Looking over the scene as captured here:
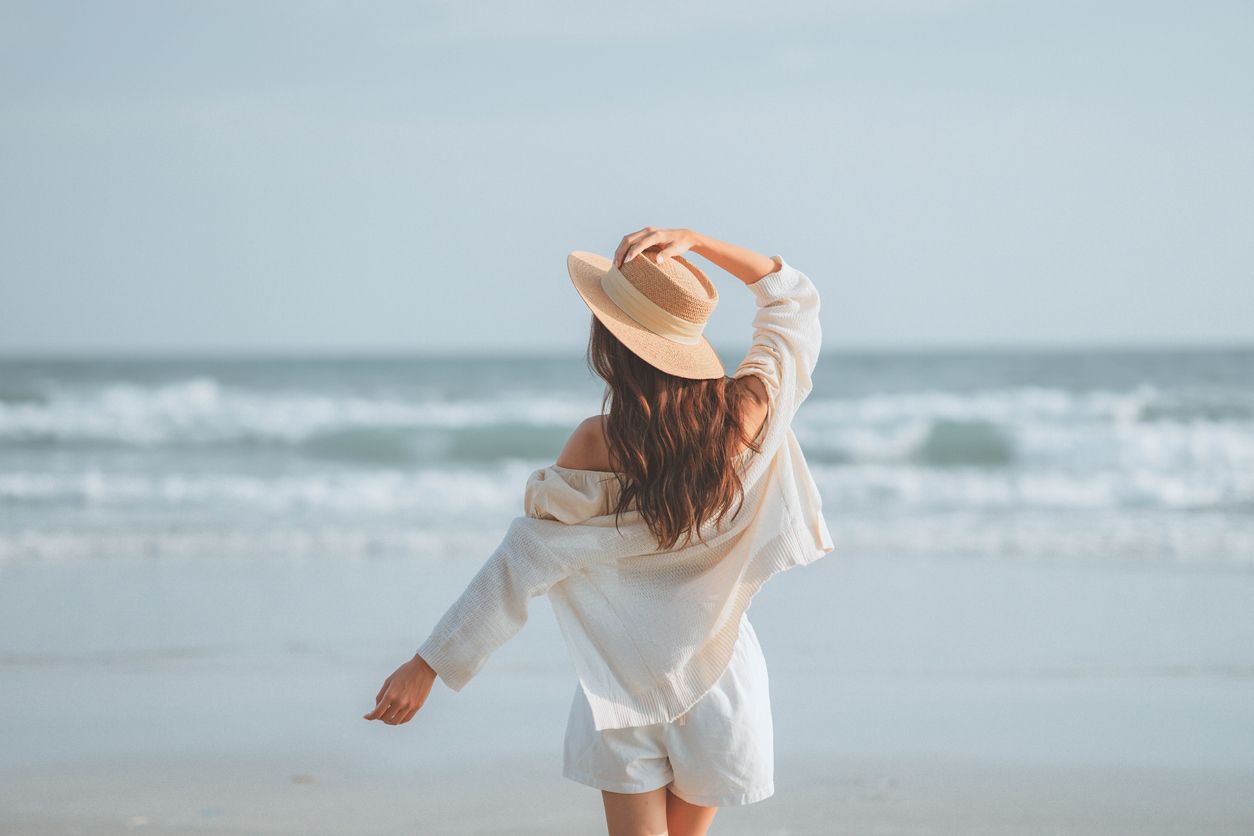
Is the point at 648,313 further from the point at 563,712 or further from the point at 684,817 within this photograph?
the point at 563,712

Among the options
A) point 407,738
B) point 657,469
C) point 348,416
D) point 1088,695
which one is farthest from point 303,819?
point 348,416

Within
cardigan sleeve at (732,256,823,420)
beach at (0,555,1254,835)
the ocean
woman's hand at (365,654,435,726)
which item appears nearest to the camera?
woman's hand at (365,654,435,726)

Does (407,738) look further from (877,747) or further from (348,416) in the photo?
(348,416)

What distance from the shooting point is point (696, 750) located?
1969 mm

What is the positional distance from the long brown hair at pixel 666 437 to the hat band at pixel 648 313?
0.05 metres

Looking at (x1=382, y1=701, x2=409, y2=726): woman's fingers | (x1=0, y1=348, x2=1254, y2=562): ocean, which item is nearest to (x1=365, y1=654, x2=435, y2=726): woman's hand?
(x1=382, y1=701, x2=409, y2=726): woman's fingers

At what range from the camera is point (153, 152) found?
20.4m

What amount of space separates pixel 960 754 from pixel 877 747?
0.88ft

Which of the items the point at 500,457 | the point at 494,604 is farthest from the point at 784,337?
the point at 500,457

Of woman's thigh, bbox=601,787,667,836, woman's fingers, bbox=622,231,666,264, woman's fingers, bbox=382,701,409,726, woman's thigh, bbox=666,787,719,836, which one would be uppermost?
woman's fingers, bbox=622,231,666,264

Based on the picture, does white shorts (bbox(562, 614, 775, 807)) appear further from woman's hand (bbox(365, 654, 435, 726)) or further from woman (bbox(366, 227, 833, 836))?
woman's hand (bbox(365, 654, 435, 726))

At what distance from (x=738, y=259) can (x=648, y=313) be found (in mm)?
248

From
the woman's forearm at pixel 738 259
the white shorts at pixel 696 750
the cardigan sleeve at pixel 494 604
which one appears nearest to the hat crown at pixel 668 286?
the woman's forearm at pixel 738 259

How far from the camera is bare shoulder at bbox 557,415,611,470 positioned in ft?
6.09
